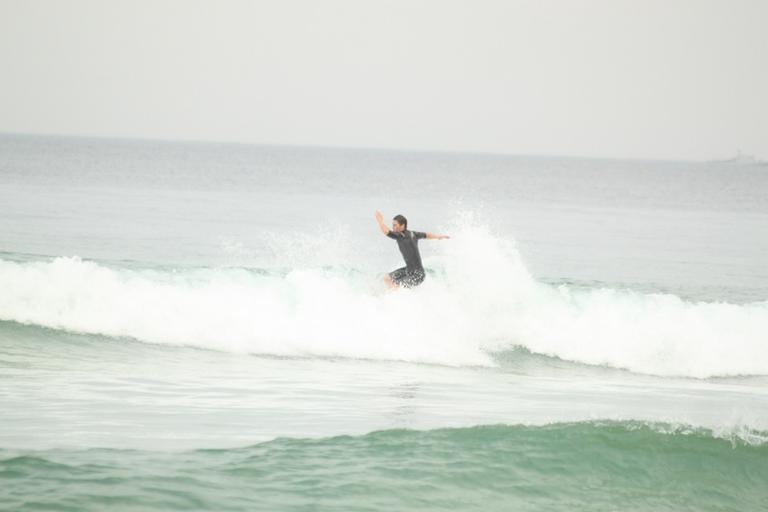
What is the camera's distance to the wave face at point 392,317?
1697cm

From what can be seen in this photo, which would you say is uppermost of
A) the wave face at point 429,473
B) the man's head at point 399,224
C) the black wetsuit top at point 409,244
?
the man's head at point 399,224

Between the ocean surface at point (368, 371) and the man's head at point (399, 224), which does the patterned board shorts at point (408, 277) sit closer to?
the ocean surface at point (368, 371)

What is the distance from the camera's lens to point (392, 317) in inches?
686

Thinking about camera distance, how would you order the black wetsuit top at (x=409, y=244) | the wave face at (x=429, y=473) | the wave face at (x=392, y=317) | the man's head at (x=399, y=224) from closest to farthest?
the wave face at (x=429, y=473), the man's head at (x=399, y=224), the black wetsuit top at (x=409, y=244), the wave face at (x=392, y=317)

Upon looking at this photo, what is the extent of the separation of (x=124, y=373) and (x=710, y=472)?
8.06 m

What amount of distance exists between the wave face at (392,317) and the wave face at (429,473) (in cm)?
690

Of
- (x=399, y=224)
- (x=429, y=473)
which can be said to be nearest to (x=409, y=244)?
(x=399, y=224)

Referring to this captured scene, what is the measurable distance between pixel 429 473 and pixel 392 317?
8811 mm

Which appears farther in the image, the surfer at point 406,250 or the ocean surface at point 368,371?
the surfer at point 406,250

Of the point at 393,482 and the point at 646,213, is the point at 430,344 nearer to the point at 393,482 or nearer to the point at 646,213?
the point at 393,482

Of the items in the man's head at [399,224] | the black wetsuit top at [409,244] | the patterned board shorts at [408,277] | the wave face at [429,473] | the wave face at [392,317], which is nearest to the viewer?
the wave face at [429,473]

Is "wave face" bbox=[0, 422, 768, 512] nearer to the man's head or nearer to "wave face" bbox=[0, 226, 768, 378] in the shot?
the man's head

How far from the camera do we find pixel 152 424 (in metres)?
9.77

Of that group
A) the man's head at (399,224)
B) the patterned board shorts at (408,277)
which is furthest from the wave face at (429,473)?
the patterned board shorts at (408,277)
